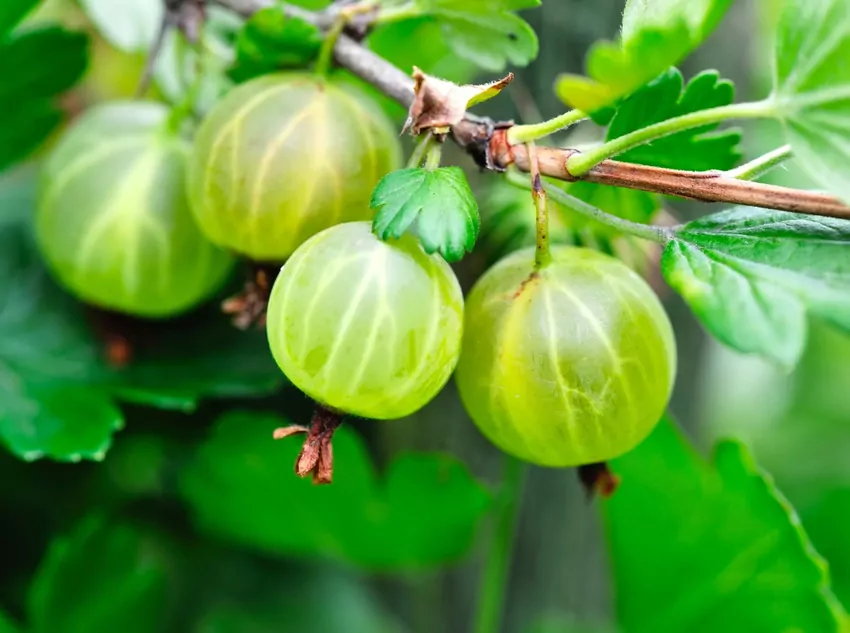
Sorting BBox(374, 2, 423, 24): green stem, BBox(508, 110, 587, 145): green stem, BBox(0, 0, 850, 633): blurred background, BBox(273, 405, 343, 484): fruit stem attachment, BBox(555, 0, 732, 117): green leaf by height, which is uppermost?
BBox(555, 0, 732, 117): green leaf

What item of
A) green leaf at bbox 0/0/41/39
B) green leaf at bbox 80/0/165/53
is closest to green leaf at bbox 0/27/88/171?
green leaf at bbox 0/0/41/39

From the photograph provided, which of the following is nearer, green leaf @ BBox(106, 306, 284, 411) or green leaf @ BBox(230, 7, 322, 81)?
green leaf @ BBox(230, 7, 322, 81)

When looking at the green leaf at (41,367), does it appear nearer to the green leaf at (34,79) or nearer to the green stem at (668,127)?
the green leaf at (34,79)

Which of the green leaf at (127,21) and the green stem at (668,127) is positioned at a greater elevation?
the green stem at (668,127)

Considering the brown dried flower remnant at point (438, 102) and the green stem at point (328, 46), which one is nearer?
the brown dried flower remnant at point (438, 102)

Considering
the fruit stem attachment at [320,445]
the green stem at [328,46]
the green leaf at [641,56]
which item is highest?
the green leaf at [641,56]

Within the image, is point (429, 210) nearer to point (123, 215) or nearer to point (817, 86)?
point (817, 86)

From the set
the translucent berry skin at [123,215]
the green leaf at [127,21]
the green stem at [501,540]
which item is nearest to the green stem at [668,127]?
the translucent berry skin at [123,215]

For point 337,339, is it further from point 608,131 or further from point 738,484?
point 738,484

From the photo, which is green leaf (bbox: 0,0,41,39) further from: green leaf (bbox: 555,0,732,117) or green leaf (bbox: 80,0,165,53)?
green leaf (bbox: 555,0,732,117)
